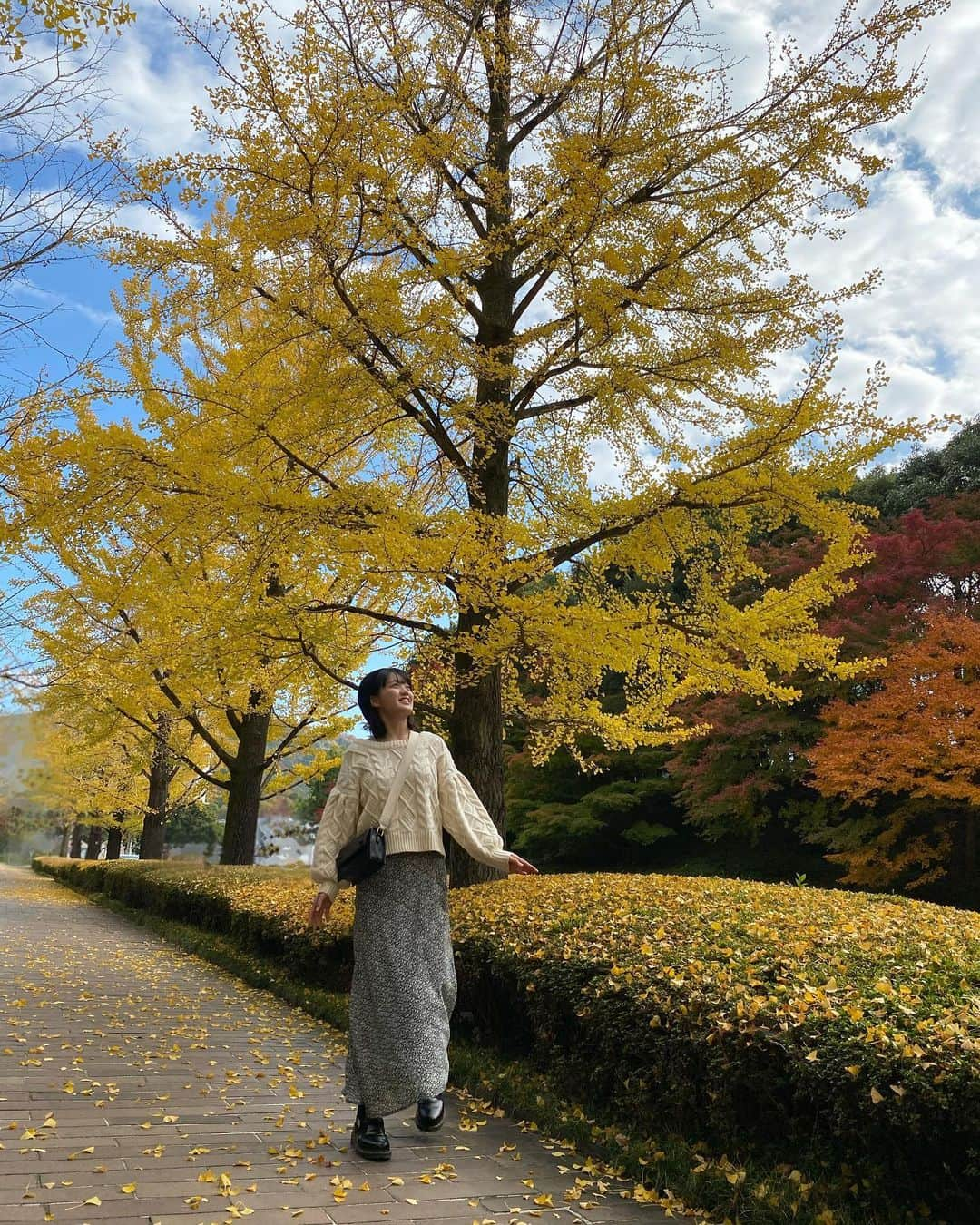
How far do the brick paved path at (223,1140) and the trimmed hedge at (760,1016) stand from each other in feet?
1.27

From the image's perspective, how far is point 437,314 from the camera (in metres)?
5.60

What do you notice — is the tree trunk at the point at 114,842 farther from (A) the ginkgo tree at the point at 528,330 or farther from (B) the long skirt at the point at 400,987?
(B) the long skirt at the point at 400,987

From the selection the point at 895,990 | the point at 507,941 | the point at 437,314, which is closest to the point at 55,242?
the point at 437,314

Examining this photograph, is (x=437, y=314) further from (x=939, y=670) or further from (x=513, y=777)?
(x=513, y=777)

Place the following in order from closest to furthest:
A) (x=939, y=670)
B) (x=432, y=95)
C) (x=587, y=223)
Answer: (x=587, y=223) → (x=432, y=95) → (x=939, y=670)

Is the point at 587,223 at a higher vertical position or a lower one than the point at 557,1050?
higher

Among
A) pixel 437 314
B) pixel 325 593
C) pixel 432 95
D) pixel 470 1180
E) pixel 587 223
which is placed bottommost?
pixel 470 1180

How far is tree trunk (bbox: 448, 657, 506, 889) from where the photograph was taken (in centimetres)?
673

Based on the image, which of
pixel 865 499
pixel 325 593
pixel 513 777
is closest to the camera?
pixel 325 593

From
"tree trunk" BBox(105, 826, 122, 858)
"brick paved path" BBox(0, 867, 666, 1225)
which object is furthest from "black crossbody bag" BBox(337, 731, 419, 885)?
"tree trunk" BBox(105, 826, 122, 858)

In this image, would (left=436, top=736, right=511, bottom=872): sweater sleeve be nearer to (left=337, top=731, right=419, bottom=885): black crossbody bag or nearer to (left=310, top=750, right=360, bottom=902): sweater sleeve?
(left=337, top=731, right=419, bottom=885): black crossbody bag

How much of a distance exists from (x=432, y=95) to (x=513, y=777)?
16188 millimetres

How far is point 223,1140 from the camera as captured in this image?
3.00 metres

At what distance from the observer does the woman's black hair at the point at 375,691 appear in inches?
135
